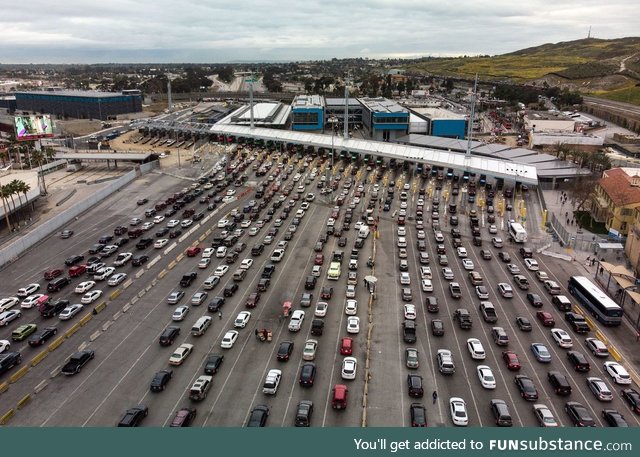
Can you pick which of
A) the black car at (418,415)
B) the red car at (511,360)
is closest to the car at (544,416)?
the red car at (511,360)

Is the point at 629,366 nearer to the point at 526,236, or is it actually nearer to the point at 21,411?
the point at 526,236

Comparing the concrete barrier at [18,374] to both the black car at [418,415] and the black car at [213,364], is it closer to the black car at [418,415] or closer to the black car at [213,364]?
the black car at [213,364]

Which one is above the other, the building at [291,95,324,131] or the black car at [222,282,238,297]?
the building at [291,95,324,131]

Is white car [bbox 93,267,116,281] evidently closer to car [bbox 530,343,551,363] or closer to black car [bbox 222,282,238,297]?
black car [bbox 222,282,238,297]

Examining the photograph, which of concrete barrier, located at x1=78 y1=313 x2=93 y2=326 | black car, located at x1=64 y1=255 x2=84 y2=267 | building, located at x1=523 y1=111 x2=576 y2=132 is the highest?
building, located at x1=523 y1=111 x2=576 y2=132

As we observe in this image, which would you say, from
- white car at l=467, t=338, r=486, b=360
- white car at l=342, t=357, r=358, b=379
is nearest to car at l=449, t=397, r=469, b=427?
white car at l=467, t=338, r=486, b=360

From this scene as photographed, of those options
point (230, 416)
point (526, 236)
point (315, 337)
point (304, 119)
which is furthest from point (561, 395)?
point (304, 119)
